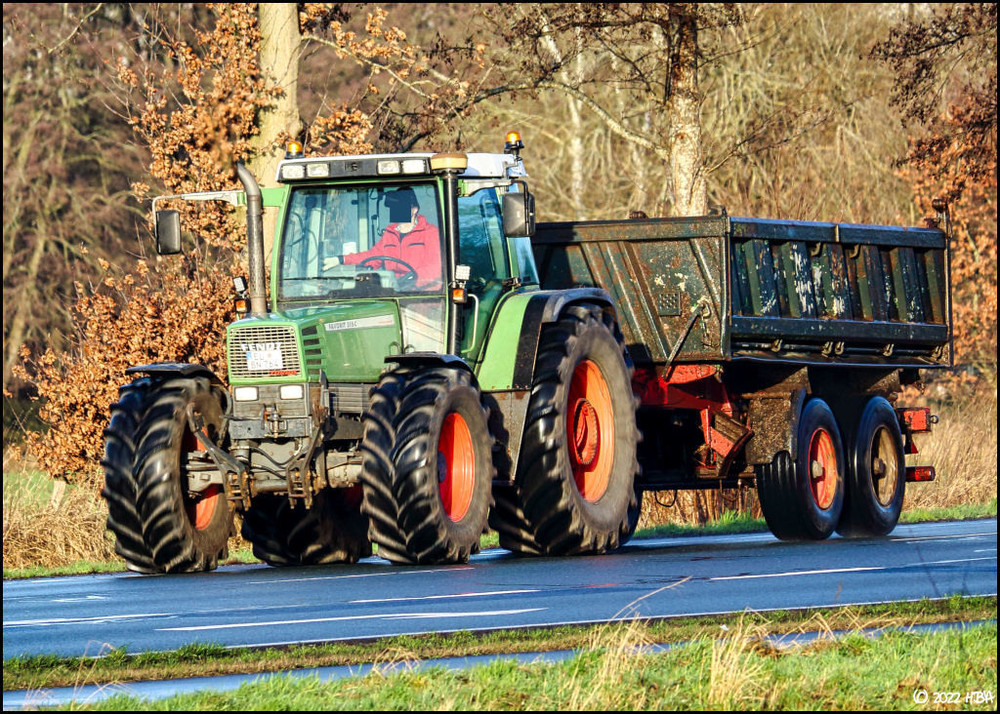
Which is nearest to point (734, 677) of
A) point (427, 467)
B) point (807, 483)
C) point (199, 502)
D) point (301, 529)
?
point (427, 467)

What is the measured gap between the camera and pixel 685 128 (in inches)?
955

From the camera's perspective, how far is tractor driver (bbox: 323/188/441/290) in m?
14.6

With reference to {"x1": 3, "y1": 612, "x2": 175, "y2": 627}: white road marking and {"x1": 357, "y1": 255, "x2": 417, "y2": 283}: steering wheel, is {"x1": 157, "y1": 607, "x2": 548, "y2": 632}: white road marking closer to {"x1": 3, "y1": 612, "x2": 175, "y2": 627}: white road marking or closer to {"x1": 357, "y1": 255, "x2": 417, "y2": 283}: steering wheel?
{"x1": 3, "y1": 612, "x2": 175, "y2": 627}: white road marking

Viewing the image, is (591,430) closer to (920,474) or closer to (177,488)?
(177,488)

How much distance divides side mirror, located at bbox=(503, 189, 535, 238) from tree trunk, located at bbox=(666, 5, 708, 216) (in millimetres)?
9799

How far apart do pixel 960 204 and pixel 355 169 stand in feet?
77.4

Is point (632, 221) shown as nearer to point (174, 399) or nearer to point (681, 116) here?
point (174, 399)

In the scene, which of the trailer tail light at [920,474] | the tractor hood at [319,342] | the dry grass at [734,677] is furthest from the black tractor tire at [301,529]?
the dry grass at [734,677]

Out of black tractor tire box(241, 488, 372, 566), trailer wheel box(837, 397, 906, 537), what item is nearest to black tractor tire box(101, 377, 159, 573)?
black tractor tire box(241, 488, 372, 566)

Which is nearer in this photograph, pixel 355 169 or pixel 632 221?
pixel 355 169

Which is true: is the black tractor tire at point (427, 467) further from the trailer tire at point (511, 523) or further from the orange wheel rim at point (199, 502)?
the orange wheel rim at point (199, 502)

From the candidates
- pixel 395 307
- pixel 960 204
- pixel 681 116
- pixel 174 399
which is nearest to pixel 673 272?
pixel 395 307

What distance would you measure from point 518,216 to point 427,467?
2.36 metres

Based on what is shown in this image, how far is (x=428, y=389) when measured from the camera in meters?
13.3
